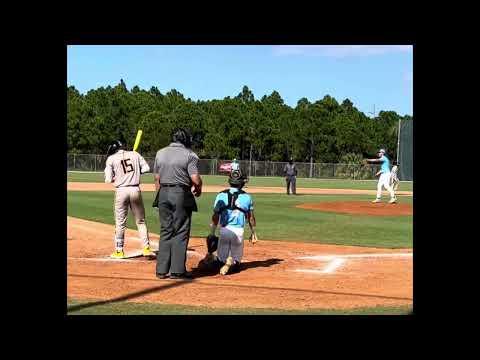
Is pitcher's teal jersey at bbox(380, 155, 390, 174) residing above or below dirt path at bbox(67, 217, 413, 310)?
above

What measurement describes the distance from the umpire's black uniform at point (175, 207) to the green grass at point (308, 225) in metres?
4.98

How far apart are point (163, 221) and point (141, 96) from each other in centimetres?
8023

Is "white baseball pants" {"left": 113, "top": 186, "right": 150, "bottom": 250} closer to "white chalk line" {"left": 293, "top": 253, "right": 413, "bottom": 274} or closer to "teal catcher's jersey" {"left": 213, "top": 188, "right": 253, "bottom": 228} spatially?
"teal catcher's jersey" {"left": 213, "top": 188, "right": 253, "bottom": 228}

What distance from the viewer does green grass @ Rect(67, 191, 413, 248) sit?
13.3 m

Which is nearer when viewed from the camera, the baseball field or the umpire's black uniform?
the baseball field

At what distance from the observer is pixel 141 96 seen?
8681 centimetres

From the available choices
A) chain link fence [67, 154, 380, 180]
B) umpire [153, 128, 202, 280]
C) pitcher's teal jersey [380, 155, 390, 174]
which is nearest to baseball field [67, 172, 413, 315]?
umpire [153, 128, 202, 280]

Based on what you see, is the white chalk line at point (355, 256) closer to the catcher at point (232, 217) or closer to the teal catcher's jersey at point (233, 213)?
the catcher at point (232, 217)

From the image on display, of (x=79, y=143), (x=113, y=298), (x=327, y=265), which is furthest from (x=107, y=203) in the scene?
(x=79, y=143)

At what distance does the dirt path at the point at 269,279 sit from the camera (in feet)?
22.8

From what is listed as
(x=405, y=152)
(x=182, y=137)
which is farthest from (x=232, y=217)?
(x=405, y=152)

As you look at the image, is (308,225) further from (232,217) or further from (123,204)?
(232,217)
